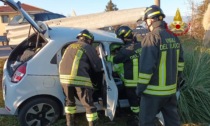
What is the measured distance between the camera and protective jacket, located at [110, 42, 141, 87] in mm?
4726

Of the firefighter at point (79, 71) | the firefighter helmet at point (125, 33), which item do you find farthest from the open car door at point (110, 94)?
the firefighter helmet at point (125, 33)

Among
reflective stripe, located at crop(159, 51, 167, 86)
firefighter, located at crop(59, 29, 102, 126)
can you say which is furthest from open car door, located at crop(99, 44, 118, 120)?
reflective stripe, located at crop(159, 51, 167, 86)

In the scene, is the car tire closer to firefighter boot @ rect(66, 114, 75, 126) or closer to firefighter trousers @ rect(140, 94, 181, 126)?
firefighter boot @ rect(66, 114, 75, 126)

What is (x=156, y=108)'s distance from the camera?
3.71 metres

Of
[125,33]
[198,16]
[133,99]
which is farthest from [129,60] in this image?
[198,16]

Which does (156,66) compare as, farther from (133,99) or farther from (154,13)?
(133,99)

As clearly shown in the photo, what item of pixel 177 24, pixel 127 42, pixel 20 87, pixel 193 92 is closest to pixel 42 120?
pixel 20 87

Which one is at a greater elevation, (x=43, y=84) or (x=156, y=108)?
(x=43, y=84)

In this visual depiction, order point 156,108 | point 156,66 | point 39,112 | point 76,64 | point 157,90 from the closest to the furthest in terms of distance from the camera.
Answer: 1. point 156,66
2. point 157,90
3. point 156,108
4. point 76,64
5. point 39,112

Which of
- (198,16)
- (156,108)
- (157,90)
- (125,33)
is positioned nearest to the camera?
(157,90)

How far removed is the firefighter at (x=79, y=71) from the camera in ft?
14.8

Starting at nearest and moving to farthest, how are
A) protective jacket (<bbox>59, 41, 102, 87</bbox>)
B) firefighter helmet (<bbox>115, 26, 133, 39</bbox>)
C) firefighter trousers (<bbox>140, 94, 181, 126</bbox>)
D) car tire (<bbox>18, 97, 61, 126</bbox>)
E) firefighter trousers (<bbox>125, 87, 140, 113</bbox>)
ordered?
1. firefighter trousers (<bbox>140, 94, 181, 126</bbox>)
2. protective jacket (<bbox>59, 41, 102, 87</bbox>)
3. car tire (<bbox>18, 97, 61, 126</bbox>)
4. firefighter trousers (<bbox>125, 87, 140, 113</bbox>)
5. firefighter helmet (<bbox>115, 26, 133, 39</bbox>)

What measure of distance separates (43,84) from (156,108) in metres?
1.95

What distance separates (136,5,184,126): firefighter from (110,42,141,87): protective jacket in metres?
1.01
